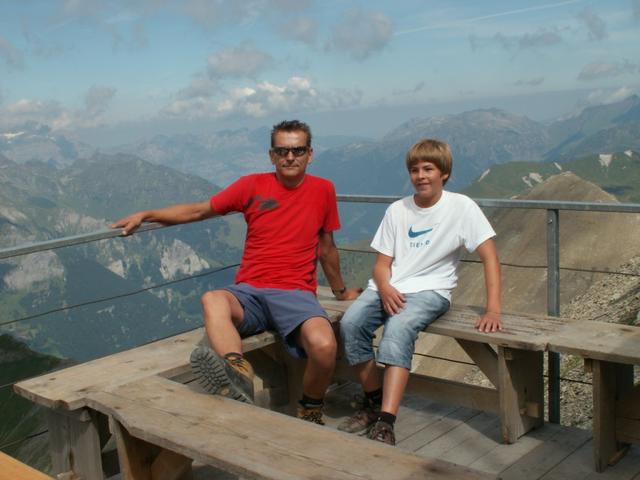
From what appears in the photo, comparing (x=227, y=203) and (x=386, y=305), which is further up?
(x=227, y=203)

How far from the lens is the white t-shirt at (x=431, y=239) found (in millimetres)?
4500

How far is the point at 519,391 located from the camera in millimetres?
4461

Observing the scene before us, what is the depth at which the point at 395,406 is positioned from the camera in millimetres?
4137

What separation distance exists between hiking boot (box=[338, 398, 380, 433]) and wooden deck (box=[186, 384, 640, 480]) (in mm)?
259

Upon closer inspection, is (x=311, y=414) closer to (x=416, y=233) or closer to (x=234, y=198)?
(x=416, y=233)

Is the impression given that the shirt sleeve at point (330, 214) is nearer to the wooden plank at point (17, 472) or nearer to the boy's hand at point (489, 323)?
the boy's hand at point (489, 323)

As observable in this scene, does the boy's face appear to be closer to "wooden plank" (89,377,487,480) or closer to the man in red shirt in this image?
the man in red shirt

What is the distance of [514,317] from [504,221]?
8749 centimetres

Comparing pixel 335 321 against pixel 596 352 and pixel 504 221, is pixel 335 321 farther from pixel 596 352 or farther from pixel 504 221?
pixel 504 221

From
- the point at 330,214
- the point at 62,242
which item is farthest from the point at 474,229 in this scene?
the point at 62,242

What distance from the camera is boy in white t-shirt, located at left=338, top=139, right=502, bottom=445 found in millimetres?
4438

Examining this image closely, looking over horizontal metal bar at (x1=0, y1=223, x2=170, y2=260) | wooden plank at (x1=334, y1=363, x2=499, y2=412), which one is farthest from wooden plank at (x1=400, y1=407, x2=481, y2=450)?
horizontal metal bar at (x1=0, y1=223, x2=170, y2=260)

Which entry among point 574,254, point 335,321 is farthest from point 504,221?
point 335,321

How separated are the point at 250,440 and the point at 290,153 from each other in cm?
211
